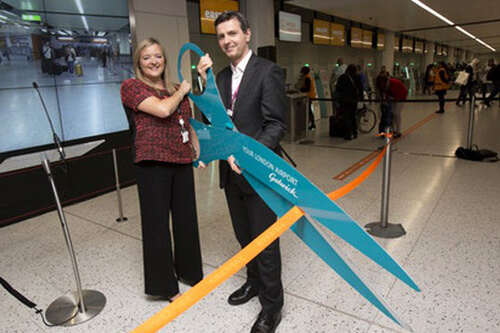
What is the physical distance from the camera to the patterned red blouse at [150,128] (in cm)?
191

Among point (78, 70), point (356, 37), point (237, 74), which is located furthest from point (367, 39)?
point (237, 74)

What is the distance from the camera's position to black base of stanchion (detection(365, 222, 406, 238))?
3.11 metres

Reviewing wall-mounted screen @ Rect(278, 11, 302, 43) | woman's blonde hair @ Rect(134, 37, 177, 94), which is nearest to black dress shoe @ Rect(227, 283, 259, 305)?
woman's blonde hair @ Rect(134, 37, 177, 94)

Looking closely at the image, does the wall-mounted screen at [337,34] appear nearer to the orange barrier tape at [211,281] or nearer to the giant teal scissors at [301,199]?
the giant teal scissors at [301,199]

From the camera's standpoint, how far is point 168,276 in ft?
7.39

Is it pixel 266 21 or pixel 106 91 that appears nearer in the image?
pixel 266 21

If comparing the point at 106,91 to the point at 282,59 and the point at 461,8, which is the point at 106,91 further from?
the point at 461,8

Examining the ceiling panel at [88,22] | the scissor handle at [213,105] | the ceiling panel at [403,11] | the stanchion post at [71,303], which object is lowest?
the stanchion post at [71,303]

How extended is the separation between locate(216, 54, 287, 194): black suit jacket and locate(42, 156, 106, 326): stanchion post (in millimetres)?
1240

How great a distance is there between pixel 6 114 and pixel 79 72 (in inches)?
79.2

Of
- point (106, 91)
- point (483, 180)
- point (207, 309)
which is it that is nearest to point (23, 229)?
point (207, 309)

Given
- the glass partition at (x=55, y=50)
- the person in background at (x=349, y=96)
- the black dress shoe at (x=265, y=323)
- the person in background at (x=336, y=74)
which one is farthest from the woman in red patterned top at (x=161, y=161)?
the person in background at (x=336, y=74)

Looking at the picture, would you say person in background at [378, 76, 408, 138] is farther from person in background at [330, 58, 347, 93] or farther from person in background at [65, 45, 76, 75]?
person in background at [65, 45, 76, 75]

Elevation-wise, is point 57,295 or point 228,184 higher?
point 228,184
